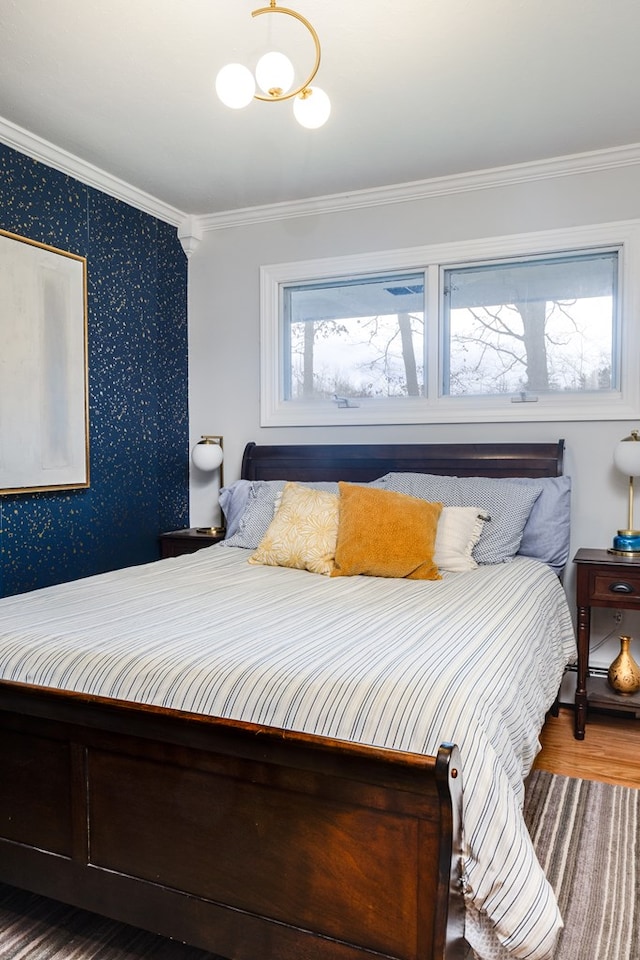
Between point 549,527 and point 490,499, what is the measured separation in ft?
0.98

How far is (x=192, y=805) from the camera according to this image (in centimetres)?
140

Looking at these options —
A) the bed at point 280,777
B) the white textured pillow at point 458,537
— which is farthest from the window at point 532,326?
the bed at point 280,777

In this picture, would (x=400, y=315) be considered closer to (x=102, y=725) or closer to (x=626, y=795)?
(x=626, y=795)

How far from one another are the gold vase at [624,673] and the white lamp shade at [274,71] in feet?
8.30

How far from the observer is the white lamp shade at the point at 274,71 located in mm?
1836

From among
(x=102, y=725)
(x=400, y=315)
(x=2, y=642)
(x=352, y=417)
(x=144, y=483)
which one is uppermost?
(x=400, y=315)

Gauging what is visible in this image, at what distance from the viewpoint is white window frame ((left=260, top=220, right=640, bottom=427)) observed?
3.15 m

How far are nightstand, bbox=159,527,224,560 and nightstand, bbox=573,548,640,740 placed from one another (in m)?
1.82

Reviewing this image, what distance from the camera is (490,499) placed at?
302cm

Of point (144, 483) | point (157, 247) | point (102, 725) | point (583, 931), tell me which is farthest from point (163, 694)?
point (157, 247)

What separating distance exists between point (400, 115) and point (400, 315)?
1.10m

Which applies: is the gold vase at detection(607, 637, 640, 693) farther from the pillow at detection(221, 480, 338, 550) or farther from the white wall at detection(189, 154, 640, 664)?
the pillow at detection(221, 480, 338, 550)

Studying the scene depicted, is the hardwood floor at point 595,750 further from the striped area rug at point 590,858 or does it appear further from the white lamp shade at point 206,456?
the white lamp shade at point 206,456

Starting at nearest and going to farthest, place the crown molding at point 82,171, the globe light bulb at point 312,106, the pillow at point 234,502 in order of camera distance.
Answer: the globe light bulb at point 312,106 < the crown molding at point 82,171 < the pillow at point 234,502
